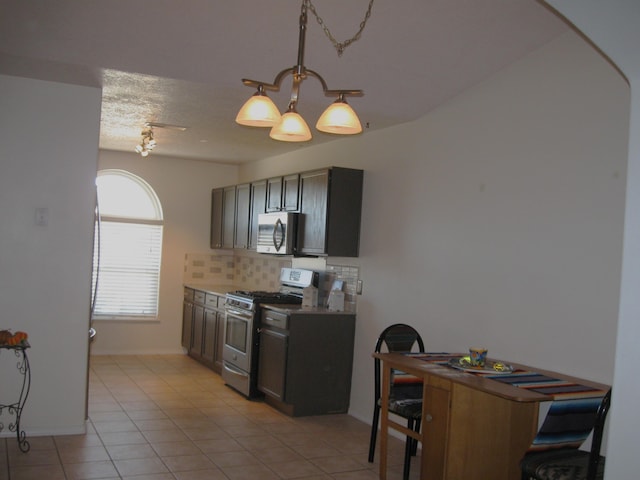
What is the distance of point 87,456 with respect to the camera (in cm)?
400

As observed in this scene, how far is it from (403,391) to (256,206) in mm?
3335

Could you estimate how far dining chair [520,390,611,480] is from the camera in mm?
2510

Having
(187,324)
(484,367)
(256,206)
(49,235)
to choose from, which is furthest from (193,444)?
(187,324)

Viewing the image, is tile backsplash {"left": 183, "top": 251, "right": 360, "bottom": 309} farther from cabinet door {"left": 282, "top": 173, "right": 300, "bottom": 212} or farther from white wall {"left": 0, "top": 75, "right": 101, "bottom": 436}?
white wall {"left": 0, "top": 75, "right": 101, "bottom": 436}

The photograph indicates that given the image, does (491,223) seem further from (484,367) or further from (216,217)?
(216,217)

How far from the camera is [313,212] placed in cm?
551

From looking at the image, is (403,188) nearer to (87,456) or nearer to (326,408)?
(326,408)

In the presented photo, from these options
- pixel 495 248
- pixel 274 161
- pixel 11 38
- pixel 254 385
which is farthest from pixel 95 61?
pixel 274 161

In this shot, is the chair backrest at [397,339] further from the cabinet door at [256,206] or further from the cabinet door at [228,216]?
the cabinet door at [228,216]

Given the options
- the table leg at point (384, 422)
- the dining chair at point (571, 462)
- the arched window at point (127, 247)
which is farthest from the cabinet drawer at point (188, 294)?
the dining chair at point (571, 462)

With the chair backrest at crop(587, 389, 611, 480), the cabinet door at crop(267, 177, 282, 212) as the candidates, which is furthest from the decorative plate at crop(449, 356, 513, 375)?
the cabinet door at crop(267, 177, 282, 212)

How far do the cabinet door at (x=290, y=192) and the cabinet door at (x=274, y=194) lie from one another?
92 millimetres

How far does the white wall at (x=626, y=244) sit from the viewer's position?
6.03ft

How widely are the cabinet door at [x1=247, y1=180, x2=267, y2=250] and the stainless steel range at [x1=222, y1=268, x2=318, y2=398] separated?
0.59 metres
